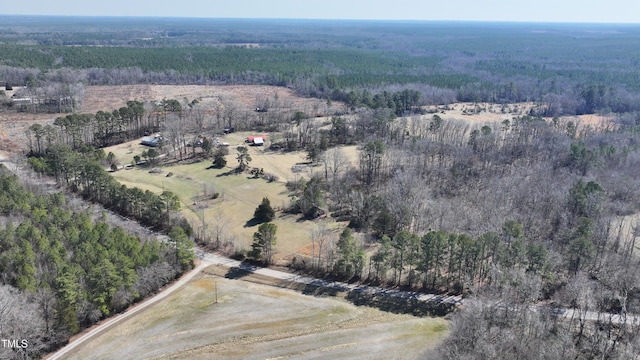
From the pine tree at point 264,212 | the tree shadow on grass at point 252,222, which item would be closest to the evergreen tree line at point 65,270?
the tree shadow on grass at point 252,222

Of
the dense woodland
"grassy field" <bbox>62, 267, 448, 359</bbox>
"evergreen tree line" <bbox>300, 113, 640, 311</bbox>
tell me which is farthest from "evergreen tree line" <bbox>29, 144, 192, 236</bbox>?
"evergreen tree line" <bbox>300, 113, 640, 311</bbox>

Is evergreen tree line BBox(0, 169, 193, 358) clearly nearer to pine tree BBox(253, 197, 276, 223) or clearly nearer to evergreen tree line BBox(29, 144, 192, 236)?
evergreen tree line BBox(29, 144, 192, 236)

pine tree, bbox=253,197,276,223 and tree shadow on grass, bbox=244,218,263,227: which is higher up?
pine tree, bbox=253,197,276,223

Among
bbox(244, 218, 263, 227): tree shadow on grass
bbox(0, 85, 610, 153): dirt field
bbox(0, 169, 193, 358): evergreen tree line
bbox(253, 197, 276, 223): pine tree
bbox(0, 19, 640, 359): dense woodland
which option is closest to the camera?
bbox(0, 169, 193, 358): evergreen tree line

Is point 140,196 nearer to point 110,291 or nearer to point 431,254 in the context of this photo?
point 110,291

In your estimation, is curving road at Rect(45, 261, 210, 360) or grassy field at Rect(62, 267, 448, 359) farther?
grassy field at Rect(62, 267, 448, 359)

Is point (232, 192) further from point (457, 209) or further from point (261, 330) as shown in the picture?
point (261, 330)

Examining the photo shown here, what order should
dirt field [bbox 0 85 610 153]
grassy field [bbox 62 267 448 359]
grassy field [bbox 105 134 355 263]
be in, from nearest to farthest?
grassy field [bbox 62 267 448 359] → grassy field [bbox 105 134 355 263] → dirt field [bbox 0 85 610 153]
